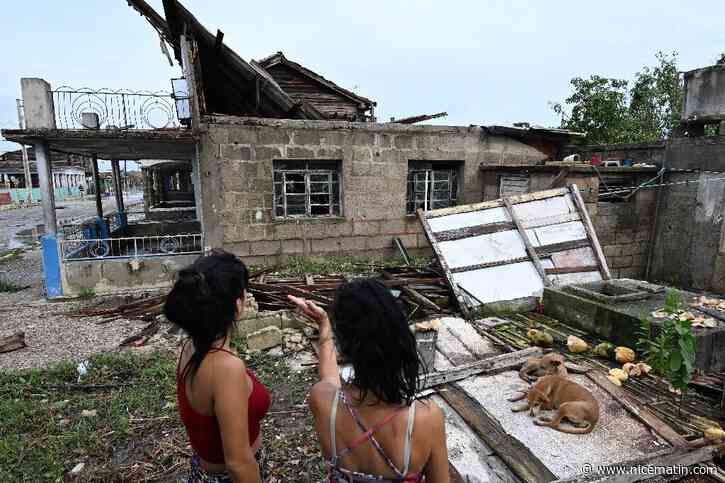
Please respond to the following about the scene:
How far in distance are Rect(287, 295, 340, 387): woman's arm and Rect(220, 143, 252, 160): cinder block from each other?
6.99m

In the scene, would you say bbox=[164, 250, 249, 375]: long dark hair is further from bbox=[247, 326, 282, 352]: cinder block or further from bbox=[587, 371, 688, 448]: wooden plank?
bbox=[247, 326, 282, 352]: cinder block

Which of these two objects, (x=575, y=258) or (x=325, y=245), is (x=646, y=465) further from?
(x=325, y=245)

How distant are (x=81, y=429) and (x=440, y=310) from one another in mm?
5101

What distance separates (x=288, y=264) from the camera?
29.7 feet

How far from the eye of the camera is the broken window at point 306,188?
9039mm

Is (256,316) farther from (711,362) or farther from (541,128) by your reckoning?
(541,128)

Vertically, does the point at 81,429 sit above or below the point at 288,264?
below

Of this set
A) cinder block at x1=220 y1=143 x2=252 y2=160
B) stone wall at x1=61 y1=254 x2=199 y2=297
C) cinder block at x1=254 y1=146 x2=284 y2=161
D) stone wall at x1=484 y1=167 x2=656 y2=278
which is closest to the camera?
stone wall at x1=61 y1=254 x2=199 y2=297

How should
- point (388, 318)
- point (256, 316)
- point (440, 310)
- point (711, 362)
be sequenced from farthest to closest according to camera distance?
point (440, 310) < point (256, 316) < point (711, 362) < point (388, 318)

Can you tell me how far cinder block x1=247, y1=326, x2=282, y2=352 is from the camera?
587 cm

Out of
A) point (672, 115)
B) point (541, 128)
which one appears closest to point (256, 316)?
point (541, 128)

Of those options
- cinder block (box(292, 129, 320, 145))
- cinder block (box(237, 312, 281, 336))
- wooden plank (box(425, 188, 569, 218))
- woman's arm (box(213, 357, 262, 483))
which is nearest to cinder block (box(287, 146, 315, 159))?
cinder block (box(292, 129, 320, 145))

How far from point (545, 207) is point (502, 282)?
1.91 meters

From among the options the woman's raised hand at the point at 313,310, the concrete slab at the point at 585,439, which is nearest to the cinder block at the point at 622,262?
the concrete slab at the point at 585,439
